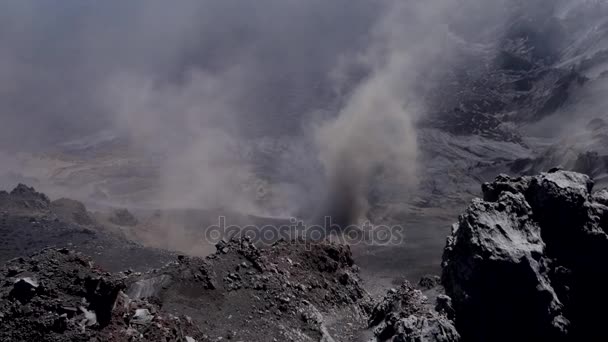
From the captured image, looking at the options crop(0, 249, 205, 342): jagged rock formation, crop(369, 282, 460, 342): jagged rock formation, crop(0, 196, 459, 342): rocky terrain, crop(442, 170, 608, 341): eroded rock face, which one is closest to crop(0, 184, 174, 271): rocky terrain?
crop(0, 196, 459, 342): rocky terrain

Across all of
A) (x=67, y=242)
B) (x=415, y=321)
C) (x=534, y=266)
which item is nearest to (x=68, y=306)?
(x=415, y=321)

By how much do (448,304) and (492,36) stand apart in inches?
6804

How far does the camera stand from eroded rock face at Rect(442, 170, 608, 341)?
63.5 feet

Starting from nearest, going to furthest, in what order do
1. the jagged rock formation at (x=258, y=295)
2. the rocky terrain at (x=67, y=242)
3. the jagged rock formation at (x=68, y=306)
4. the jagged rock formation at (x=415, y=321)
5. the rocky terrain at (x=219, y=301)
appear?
1. the jagged rock formation at (x=68, y=306)
2. the rocky terrain at (x=219, y=301)
3. the jagged rock formation at (x=415, y=321)
4. the jagged rock formation at (x=258, y=295)
5. the rocky terrain at (x=67, y=242)

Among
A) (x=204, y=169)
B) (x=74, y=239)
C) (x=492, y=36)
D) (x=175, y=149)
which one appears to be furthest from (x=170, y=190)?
(x=492, y=36)

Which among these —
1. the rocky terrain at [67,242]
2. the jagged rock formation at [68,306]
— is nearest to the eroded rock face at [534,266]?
the jagged rock formation at [68,306]

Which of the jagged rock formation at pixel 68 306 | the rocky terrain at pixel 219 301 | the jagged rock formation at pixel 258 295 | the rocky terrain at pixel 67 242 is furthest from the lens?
the rocky terrain at pixel 67 242

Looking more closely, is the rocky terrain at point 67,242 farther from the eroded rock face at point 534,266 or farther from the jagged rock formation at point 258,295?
the eroded rock face at point 534,266

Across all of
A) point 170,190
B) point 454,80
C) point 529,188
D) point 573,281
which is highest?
point 454,80

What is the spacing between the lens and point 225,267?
24531 millimetres

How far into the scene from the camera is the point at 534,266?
19.5 m

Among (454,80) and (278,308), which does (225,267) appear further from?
(454,80)

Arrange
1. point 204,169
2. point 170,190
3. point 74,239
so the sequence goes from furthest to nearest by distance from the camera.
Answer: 1. point 204,169
2. point 170,190
3. point 74,239

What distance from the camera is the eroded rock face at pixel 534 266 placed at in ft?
63.5
